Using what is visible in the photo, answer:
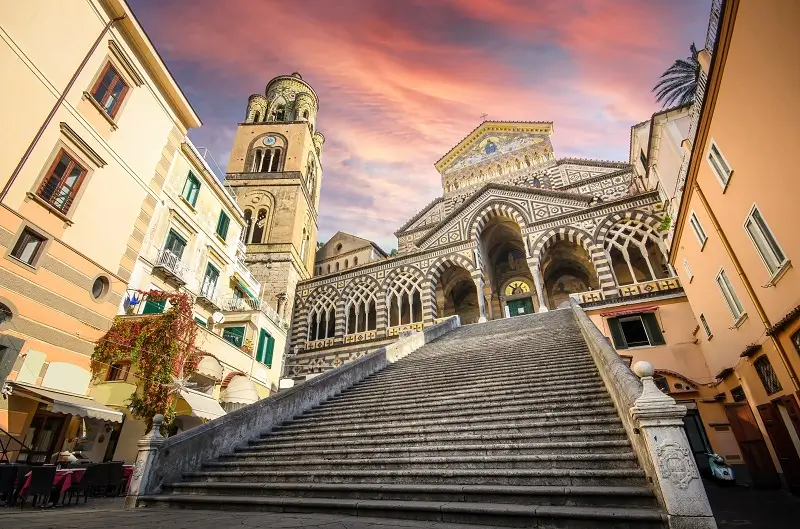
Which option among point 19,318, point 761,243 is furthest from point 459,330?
point 19,318

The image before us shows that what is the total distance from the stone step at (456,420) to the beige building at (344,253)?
85.7 feet

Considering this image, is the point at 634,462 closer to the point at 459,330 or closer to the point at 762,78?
the point at 762,78

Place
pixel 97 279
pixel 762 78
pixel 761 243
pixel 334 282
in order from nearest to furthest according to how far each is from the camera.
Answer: pixel 762 78 → pixel 761 243 → pixel 97 279 → pixel 334 282

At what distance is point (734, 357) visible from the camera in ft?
34.6

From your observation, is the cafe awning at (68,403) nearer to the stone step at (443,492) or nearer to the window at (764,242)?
the stone step at (443,492)

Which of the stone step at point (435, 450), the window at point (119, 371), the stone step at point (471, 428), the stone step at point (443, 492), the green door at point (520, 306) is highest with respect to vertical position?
the green door at point (520, 306)

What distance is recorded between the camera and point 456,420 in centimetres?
621

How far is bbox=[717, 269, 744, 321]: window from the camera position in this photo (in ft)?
31.7

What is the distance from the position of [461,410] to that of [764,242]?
7276 mm

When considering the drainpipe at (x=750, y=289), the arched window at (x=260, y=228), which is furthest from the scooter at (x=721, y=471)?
the arched window at (x=260, y=228)

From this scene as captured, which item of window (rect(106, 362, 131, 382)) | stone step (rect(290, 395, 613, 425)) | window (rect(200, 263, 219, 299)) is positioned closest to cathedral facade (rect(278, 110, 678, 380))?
window (rect(200, 263, 219, 299))

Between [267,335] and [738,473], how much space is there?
733 inches

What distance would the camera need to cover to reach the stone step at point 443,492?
3768 millimetres

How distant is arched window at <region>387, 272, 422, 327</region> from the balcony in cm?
1234
